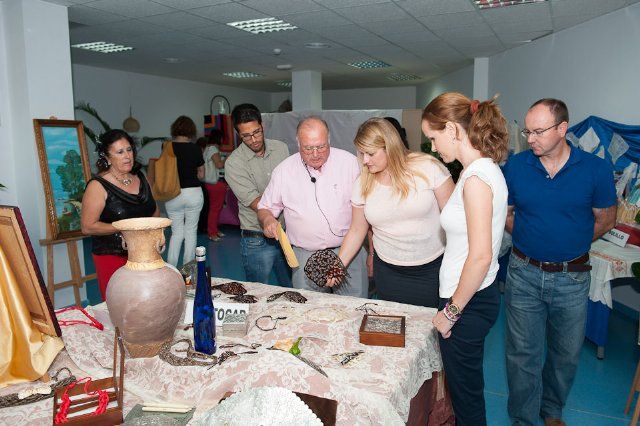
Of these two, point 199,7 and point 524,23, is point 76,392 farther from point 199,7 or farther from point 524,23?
point 524,23

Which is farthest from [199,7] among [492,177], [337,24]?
[492,177]

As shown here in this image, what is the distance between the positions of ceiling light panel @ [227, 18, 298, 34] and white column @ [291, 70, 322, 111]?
3349mm

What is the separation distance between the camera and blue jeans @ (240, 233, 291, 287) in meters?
2.75

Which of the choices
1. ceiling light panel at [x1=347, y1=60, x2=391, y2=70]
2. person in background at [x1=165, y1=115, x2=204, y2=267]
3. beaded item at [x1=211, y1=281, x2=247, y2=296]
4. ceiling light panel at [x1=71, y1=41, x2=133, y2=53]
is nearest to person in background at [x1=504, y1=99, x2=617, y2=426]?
beaded item at [x1=211, y1=281, x2=247, y2=296]

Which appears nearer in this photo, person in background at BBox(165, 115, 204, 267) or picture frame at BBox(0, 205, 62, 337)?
picture frame at BBox(0, 205, 62, 337)

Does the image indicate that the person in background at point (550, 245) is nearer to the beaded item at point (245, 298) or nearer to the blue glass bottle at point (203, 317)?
the beaded item at point (245, 298)

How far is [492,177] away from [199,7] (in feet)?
12.2

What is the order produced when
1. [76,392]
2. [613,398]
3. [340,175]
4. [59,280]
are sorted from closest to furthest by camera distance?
[76,392], [340,175], [613,398], [59,280]

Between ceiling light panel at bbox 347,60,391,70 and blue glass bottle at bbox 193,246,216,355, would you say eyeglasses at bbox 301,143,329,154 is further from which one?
ceiling light panel at bbox 347,60,391,70

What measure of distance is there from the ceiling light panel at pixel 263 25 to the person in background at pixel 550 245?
365 cm

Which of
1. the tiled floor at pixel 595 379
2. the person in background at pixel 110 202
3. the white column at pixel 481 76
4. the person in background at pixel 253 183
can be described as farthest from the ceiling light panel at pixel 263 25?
the tiled floor at pixel 595 379

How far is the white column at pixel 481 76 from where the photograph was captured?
7.42 meters

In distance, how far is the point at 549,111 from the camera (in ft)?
6.44

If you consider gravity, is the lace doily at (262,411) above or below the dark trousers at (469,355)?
above
